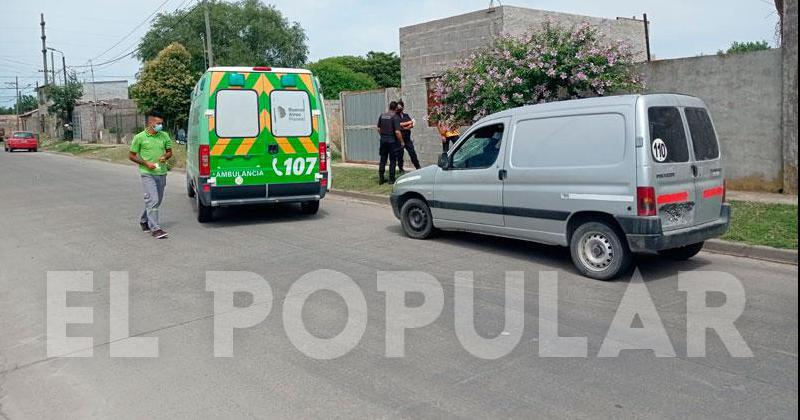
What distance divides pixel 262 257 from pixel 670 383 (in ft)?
17.6

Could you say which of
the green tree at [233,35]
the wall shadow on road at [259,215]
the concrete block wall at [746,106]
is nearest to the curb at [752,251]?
the concrete block wall at [746,106]

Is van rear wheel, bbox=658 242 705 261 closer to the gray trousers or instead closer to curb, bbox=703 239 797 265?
curb, bbox=703 239 797 265

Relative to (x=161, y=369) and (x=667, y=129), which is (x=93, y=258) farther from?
(x=667, y=129)

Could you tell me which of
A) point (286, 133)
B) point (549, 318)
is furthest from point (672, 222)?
point (286, 133)

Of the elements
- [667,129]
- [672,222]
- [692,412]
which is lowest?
[692,412]

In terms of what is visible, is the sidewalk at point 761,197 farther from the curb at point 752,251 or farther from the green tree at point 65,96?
the green tree at point 65,96

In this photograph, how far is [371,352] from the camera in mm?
5074

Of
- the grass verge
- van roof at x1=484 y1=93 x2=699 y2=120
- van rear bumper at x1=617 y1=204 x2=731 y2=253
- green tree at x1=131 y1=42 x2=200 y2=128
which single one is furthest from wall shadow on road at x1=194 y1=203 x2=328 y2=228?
green tree at x1=131 y1=42 x2=200 y2=128

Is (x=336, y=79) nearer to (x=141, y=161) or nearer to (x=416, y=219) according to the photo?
(x=141, y=161)

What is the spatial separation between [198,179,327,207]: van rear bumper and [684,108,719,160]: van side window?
237 inches

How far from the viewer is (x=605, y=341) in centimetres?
517

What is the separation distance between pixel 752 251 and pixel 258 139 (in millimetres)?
7114

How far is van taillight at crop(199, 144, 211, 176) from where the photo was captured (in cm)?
1053

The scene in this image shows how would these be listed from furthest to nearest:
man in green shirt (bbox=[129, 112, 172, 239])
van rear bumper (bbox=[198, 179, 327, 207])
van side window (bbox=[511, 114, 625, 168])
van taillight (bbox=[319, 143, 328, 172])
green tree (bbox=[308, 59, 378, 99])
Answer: green tree (bbox=[308, 59, 378, 99]), van taillight (bbox=[319, 143, 328, 172]), van rear bumper (bbox=[198, 179, 327, 207]), man in green shirt (bbox=[129, 112, 172, 239]), van side window (bbox=[511, 114, 625, 168])
